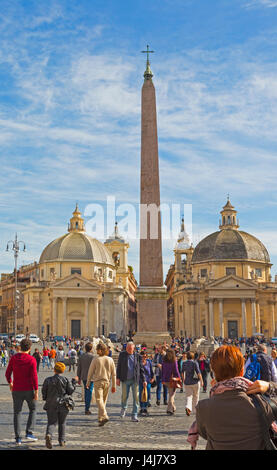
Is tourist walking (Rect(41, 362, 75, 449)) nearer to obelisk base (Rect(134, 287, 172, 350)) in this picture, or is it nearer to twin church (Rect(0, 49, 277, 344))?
→ obelisk base (Rect(134, 287, 172, 350))

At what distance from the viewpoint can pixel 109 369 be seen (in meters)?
11.1

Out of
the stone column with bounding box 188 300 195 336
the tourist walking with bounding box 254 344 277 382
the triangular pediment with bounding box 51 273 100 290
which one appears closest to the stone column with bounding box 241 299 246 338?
the stone column with bounding box 188 300 195 336

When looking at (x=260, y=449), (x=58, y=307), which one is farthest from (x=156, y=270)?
(x=58, y=307)

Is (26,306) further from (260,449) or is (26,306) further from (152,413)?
(260,449)

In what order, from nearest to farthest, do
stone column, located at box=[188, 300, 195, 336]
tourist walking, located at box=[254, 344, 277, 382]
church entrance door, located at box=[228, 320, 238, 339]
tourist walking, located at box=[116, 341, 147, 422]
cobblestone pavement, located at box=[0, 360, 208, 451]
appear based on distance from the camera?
cobblestone pavement, located at box=[0, 360, 208, 451] → tourist walking, located at box=[254, 344, 277, 382] → tourist walking, located at box=[116, 341, 147, 422] → church entrance door, located at box=[228, 320, 238, 339] → stone column, located at box=[188, 300, 195, 336]

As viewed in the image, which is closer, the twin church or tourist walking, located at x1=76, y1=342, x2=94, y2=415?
tourist walking, located at x1=76, y1=342, x2=94, y2=415

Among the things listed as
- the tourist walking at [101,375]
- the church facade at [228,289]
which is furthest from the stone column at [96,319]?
the tourist walking at [101,375]

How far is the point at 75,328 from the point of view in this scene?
2874 inches

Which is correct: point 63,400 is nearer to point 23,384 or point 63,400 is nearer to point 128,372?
point 23,384

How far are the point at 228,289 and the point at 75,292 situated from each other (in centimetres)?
1847

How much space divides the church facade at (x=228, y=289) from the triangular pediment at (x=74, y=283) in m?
12.6

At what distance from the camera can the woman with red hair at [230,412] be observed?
3.51 meters

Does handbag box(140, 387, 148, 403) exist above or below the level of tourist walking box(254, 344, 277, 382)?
below

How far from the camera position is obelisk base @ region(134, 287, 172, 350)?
25.3 metres
